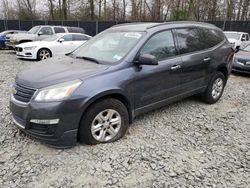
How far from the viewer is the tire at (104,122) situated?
115 inches

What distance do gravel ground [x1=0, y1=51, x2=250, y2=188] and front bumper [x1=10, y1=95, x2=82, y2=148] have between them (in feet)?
0.86

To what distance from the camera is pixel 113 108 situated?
3.12m

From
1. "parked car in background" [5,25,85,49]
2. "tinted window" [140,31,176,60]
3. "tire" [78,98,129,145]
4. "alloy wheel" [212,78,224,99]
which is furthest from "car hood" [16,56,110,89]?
"parked car in background" [5,25,85,49]

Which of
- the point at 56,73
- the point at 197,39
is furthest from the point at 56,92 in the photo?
the point at 197,39

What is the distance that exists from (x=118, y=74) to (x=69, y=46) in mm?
8440

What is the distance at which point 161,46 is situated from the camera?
370 cm

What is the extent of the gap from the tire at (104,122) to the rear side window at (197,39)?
5.50 ft

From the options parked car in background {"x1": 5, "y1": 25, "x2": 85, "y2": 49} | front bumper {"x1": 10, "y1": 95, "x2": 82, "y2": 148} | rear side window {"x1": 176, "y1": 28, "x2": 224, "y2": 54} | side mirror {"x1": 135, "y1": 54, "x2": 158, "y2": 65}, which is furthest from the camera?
parked car in background {"x1": 5, "y1": 25, "x2": 85, "y2": 49}

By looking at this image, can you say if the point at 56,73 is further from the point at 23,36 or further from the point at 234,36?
the point at 234,36

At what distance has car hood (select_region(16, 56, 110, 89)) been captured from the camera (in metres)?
2.84

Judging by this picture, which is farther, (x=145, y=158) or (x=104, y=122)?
(x=104, y=122)

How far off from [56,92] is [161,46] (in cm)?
190

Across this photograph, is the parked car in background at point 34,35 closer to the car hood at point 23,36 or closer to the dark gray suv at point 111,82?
the car hood at point 23,36

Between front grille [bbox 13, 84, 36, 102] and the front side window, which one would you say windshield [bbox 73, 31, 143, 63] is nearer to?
front grille [bbox 13, 84, 36, 102]
